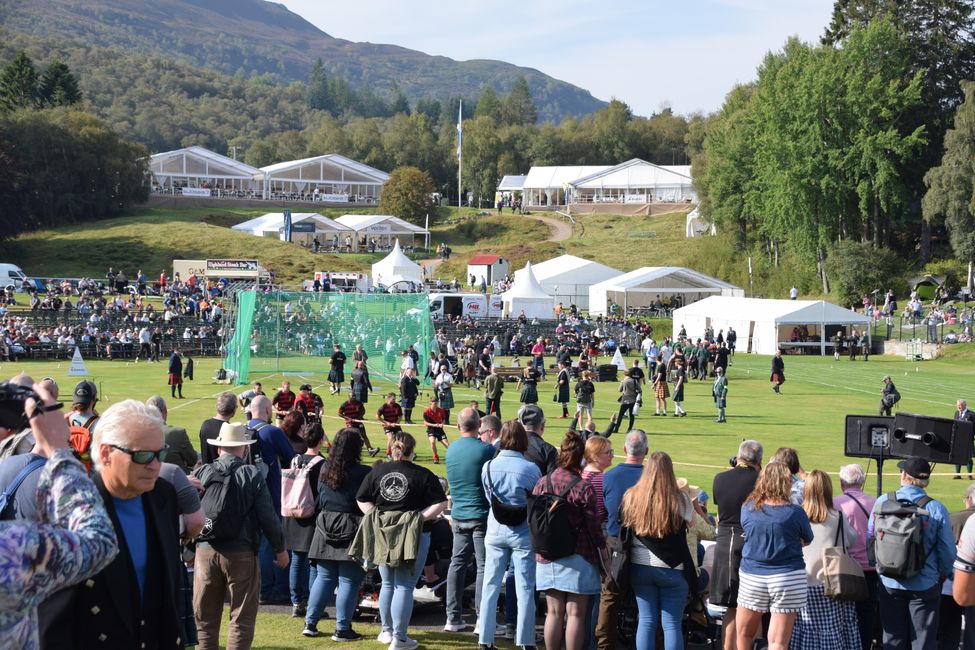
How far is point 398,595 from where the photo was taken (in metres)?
7.58

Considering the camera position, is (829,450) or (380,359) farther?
(380,359)

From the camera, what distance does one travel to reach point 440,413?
18594mm

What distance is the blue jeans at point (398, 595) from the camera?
24.8 feet

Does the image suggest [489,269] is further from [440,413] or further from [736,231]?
[440,413]

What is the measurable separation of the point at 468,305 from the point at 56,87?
6143 centimetres

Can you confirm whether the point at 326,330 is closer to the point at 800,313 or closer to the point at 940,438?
the point at 800,313

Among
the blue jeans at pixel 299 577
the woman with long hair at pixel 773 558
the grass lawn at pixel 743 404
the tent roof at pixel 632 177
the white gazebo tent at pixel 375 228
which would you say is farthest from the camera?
the tent roof at pixel 632 177

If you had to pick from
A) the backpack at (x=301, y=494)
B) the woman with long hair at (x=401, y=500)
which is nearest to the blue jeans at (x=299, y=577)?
the backpack at (x=301, y=494)

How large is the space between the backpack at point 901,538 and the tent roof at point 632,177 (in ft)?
349

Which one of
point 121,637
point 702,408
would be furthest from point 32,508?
point 702,408

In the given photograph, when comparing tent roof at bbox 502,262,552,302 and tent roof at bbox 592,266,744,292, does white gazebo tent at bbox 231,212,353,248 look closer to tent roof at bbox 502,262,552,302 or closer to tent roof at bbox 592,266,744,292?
tent roof at bbox 592,266,744,292

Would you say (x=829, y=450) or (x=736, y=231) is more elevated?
(x=736, y=231)

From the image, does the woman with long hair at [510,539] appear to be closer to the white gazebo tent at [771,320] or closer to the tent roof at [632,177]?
the white gazebo tent at [771,320]

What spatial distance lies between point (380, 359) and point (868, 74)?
41376 mm
